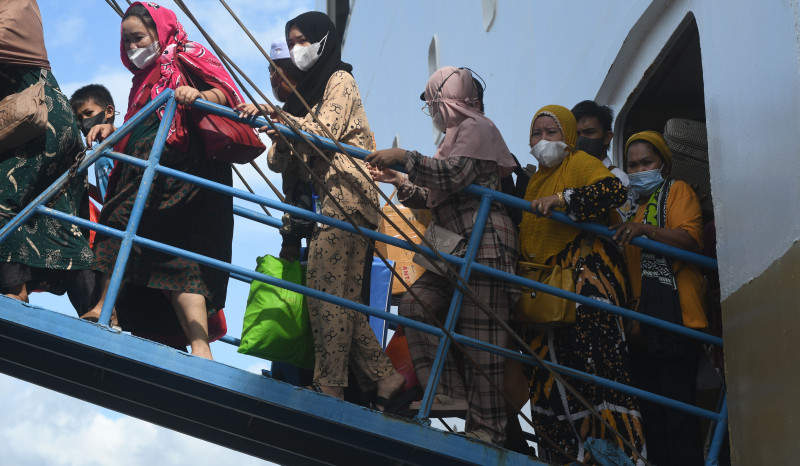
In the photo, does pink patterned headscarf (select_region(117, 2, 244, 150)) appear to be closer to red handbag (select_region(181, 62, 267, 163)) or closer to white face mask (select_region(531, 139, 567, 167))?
red handbag (select_region(181, 62, 267, 163))

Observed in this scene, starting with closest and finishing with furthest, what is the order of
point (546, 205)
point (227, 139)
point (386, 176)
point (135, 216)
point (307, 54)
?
point (135, 216) → point (546, 205) → point (227, 139) → point (386, 176) → point (307, 54)

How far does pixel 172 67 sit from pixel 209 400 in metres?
1.33

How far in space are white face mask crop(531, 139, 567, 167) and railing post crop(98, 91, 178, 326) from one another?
4.63ft

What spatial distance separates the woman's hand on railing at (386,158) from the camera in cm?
372

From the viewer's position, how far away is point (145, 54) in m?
4.13

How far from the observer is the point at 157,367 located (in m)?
3.47

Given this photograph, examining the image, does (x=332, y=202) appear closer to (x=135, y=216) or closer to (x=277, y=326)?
(x=277, y=326)

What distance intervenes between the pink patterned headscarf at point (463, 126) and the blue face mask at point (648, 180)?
533mm

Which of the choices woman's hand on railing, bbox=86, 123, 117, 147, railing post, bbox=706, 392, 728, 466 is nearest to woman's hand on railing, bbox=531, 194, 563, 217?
railing post, bbox=706, 392, 728, 466

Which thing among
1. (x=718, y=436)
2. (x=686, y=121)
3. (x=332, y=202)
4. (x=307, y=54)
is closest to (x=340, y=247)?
(x=332, y=202)

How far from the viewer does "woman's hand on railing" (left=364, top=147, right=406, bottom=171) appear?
12.2ft

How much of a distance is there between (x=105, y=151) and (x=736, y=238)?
219 centimetres

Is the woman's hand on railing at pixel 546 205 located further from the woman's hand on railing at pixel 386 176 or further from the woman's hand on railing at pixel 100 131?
the woman's hand on railing at pixel 100 131

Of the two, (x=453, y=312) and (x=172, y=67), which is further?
(x=172, y=67)
